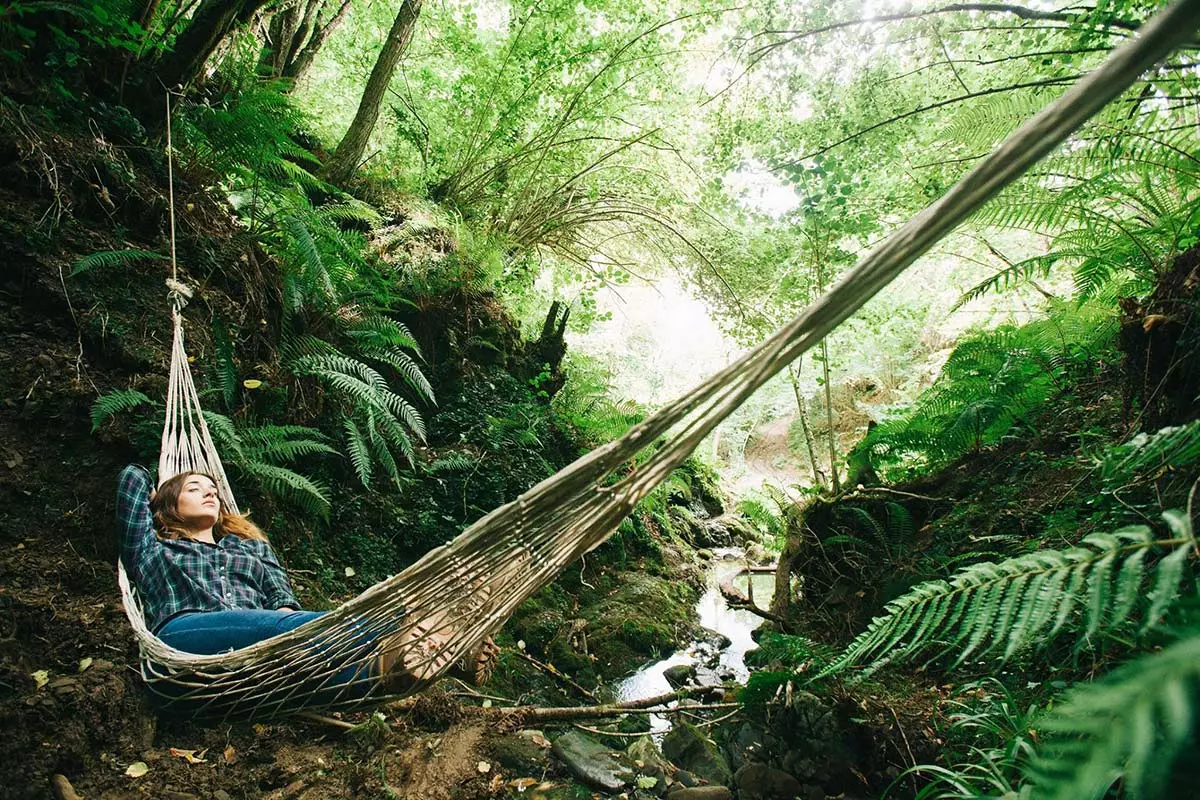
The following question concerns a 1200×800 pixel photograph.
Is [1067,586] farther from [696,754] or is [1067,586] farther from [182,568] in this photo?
[182,568]

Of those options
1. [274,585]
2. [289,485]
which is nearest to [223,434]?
[289,485]

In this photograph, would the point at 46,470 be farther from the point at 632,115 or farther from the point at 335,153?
the point at 632,115

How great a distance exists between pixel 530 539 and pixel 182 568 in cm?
120

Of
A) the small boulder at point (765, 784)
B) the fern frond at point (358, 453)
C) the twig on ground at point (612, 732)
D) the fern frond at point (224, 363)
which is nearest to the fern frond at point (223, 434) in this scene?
the fern frond at point (224, 363)

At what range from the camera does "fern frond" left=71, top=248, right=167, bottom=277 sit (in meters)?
1.84

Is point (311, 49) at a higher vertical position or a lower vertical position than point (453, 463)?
higher

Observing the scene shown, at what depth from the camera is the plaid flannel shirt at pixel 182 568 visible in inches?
55.2

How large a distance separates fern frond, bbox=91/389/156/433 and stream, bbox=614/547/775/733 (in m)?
2.16

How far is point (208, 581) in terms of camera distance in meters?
1.48

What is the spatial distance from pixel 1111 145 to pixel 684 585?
124 inches

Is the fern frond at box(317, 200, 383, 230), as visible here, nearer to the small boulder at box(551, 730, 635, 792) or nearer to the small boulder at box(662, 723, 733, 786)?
the small boulder at box(551, 730, 635, 792)

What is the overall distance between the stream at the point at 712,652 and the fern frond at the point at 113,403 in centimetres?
216

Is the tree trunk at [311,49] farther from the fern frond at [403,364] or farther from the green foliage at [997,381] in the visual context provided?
the green foliage at [997,381]

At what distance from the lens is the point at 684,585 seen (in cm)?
385
